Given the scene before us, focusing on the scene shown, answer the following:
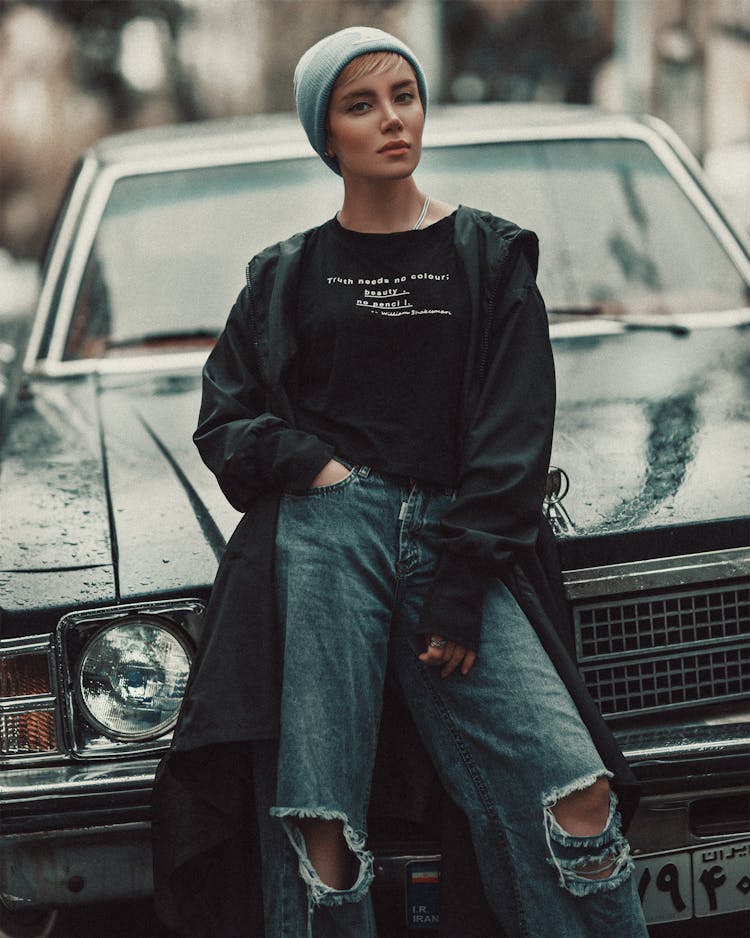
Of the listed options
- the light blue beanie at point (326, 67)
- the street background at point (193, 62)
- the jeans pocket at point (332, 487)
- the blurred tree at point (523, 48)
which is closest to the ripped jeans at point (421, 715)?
the jeans pocket at point (332, 487)

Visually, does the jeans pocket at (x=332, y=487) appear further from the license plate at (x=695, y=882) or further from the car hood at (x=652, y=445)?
the license plate at (x=695, y=882)

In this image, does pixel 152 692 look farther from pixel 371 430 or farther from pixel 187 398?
pixel 187 398

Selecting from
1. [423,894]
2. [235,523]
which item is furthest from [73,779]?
[423,894]

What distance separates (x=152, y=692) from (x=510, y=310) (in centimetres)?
99

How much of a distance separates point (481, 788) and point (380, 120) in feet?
3.68

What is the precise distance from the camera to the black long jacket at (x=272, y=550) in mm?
2295

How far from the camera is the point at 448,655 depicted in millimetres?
2303

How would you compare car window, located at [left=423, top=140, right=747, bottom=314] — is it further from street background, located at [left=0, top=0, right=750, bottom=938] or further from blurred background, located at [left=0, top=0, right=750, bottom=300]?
street background, located at [left=0, top=0, right=750, bottom=938]

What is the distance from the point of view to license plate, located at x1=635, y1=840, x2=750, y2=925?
8.91ft

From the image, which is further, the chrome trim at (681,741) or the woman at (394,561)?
the chrome trim at (681,741)

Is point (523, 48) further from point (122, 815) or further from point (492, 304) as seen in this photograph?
point (122, 815)

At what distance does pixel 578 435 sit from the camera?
3.06 meters

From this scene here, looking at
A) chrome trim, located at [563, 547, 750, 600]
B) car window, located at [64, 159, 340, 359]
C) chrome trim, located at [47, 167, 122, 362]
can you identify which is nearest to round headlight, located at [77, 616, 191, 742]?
chrome trim, located at [563, 547, 750, 600]

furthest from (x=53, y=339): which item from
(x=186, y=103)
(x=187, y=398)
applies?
(x=186, y=103)
